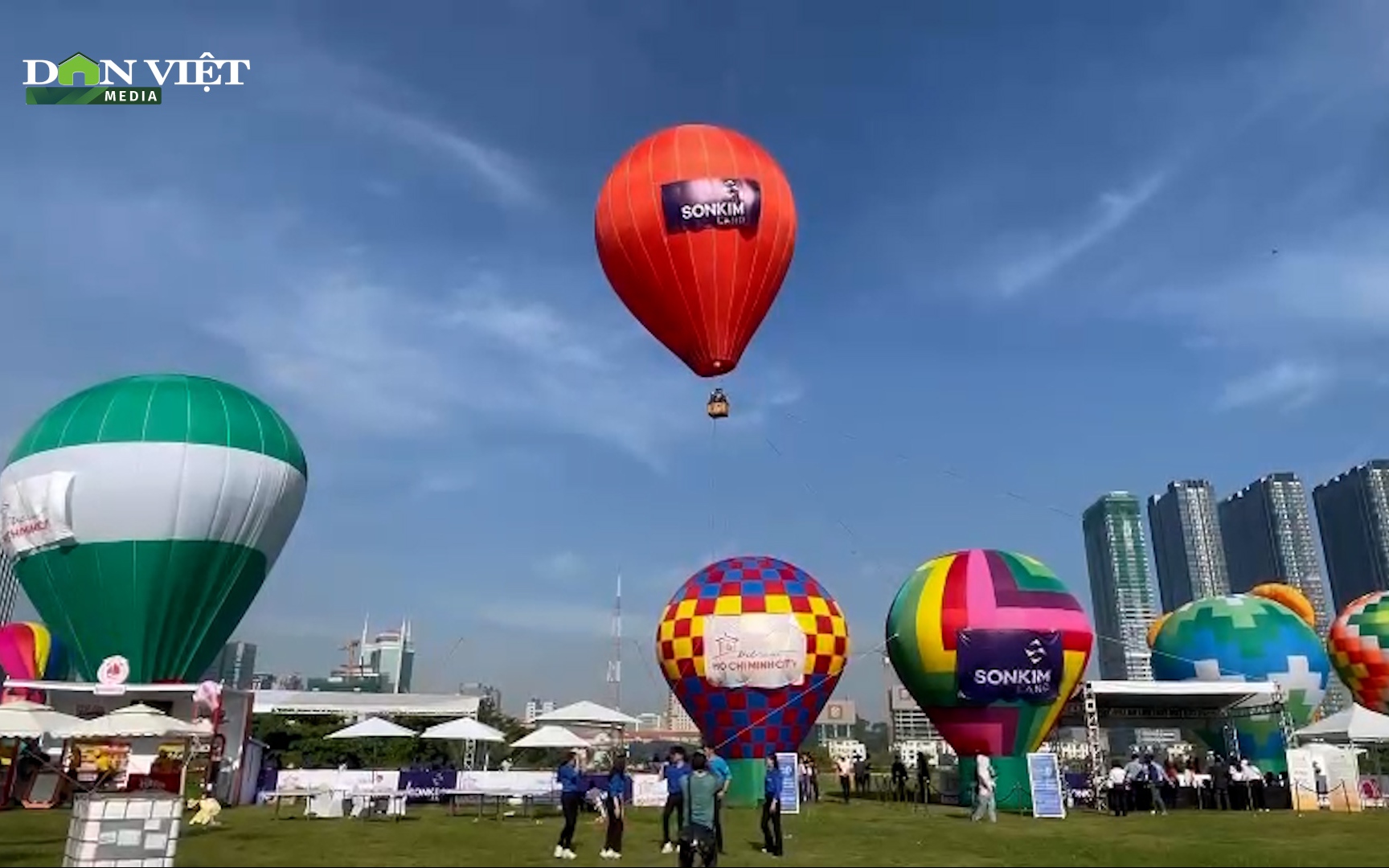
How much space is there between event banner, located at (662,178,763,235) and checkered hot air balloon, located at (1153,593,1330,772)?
72.6 ft

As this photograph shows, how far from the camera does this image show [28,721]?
22312 millimetres

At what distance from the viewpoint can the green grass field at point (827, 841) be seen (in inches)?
564

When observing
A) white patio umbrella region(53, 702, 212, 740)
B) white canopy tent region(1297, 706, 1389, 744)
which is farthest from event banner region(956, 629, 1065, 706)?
white patio umbrella region(53, 702, 212, 740)

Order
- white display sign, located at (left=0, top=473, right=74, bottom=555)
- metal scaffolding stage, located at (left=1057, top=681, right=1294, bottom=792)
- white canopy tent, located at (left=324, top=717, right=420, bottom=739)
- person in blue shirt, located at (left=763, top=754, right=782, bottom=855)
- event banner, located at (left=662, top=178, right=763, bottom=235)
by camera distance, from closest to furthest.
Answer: person in blue shirt, located at (left=763, top=754, right=782, bottom=855), event banner, located at (left=662, top=178, right=763, bottom=235), white display sign, located at (left=0, top=473, right=74, bottom=555), metal scaffolding stage, located at (left=1057, top=681, right=1294, bottom=792), white canopy tent, located at (left=324, top=717, right=420, bottom=739)

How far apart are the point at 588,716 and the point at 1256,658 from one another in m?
→ 21.4

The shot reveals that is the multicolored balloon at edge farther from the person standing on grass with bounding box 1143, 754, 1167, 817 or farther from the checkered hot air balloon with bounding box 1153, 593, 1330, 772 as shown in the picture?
the checkered hot air balloon with bounding box 1153, 593, 1330, 772

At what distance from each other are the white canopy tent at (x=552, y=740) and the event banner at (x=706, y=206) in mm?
14126

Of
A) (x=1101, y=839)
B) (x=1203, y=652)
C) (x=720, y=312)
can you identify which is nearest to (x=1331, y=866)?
(x=1101, y=839)

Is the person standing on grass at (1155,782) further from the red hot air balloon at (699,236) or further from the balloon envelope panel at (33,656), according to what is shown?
the balloon envelope panel at (33,656)

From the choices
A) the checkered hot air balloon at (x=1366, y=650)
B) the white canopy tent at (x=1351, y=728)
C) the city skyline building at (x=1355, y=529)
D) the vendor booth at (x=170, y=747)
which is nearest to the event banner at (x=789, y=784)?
the vendor booth at (x=170, y=747)

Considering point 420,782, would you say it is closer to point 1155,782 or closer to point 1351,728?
point 1155,782

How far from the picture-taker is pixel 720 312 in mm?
22625

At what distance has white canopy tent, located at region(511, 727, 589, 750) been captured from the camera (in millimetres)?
27312

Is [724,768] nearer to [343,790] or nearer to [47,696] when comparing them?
[343,790]
